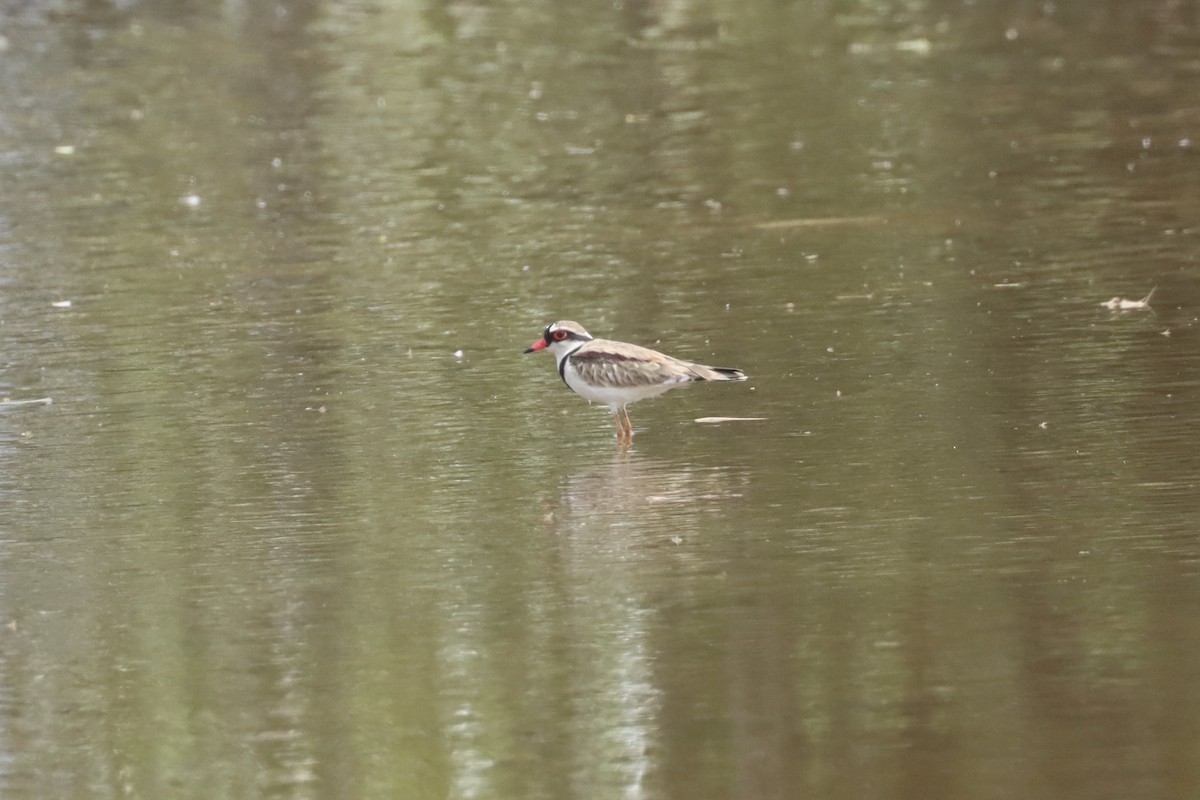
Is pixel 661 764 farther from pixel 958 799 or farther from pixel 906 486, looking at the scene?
pixel 906 486

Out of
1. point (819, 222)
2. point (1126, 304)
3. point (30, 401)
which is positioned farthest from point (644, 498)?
point (819, 222)

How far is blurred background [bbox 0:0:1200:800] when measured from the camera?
6.43m

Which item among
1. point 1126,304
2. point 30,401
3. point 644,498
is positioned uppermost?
point 30,401

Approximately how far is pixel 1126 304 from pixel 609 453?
12.7 feet

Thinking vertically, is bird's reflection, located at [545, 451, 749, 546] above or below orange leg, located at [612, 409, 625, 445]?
below

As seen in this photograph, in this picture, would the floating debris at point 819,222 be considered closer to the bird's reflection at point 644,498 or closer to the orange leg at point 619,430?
the orange leg at point 619,430

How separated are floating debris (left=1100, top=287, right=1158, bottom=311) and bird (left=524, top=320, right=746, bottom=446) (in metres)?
2.99

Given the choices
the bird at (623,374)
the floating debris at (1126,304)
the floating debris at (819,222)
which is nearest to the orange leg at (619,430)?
the bird at (623,374)

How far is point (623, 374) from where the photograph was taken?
1006 cm

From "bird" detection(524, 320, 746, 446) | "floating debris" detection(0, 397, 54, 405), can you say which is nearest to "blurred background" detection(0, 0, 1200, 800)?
"floating debris" detection(0, 397, 54, 405)

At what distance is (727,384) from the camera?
11062mm

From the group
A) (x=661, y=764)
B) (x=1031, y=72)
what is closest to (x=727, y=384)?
(x=661, y=764)

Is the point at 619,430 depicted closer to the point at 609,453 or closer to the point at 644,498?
the point at 609,453

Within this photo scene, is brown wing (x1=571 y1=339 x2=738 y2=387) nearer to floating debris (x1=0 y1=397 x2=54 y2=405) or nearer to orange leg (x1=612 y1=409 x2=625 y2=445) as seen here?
orange leg (x1=612 y1=409 x2=625 y2=445)
